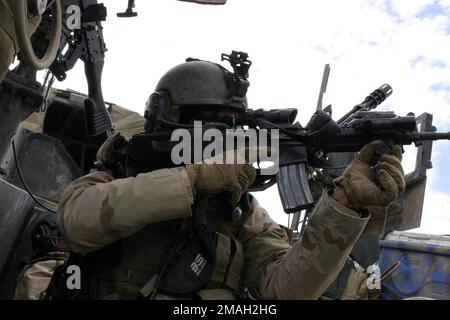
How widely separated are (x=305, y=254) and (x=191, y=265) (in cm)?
51

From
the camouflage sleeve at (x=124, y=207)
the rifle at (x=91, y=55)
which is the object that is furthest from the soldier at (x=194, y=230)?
the rifle at (x=91, y=55)

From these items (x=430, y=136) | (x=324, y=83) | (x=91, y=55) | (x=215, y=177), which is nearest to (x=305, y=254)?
(x=215, y=177)

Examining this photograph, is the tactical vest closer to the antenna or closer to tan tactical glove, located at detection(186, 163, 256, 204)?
tan tactical glove, located at detection(186, 163, 256, 204)

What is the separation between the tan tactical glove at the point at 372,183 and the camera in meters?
2.17

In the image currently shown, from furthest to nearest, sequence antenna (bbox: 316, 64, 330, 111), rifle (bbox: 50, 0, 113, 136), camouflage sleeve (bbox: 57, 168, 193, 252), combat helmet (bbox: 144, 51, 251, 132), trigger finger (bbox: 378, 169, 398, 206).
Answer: antenna (bbox: 316, 64, 330, 111), rifle (bbox: 50, 0, 113, 136), combat helmet (bbox: 144, 51, 251, 132), trigger finger (bbox: 378, 169, 398, 206), camouflage sleeve (bbox: 57, 168, 193, 252)

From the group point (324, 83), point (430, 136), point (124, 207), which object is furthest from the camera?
point (324, 83)

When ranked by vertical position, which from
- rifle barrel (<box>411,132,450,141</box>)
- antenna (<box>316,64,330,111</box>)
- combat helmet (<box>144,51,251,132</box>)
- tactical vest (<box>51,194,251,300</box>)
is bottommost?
tactical vest (<box>51,194,251,300</box>)

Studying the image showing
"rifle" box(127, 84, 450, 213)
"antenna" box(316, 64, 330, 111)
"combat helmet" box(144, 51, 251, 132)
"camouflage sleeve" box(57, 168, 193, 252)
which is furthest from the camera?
"antenna" box(316, 64, 330, 111)

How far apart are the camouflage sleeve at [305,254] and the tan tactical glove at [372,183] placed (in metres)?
0.07

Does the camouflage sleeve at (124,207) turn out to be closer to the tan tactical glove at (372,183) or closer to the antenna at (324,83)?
the tan tactical glove at (372,183)

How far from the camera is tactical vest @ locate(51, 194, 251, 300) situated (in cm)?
225

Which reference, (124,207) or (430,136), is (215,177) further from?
(430,136)

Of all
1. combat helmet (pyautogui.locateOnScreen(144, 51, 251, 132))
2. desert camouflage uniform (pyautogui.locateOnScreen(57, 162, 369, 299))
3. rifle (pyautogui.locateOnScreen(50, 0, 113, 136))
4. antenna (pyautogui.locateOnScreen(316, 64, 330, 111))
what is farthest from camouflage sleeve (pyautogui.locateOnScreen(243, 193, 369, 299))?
antenna (pyautogui.locateOnScreen(316, 64, 330, 111))

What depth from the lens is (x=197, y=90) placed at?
102 inches
